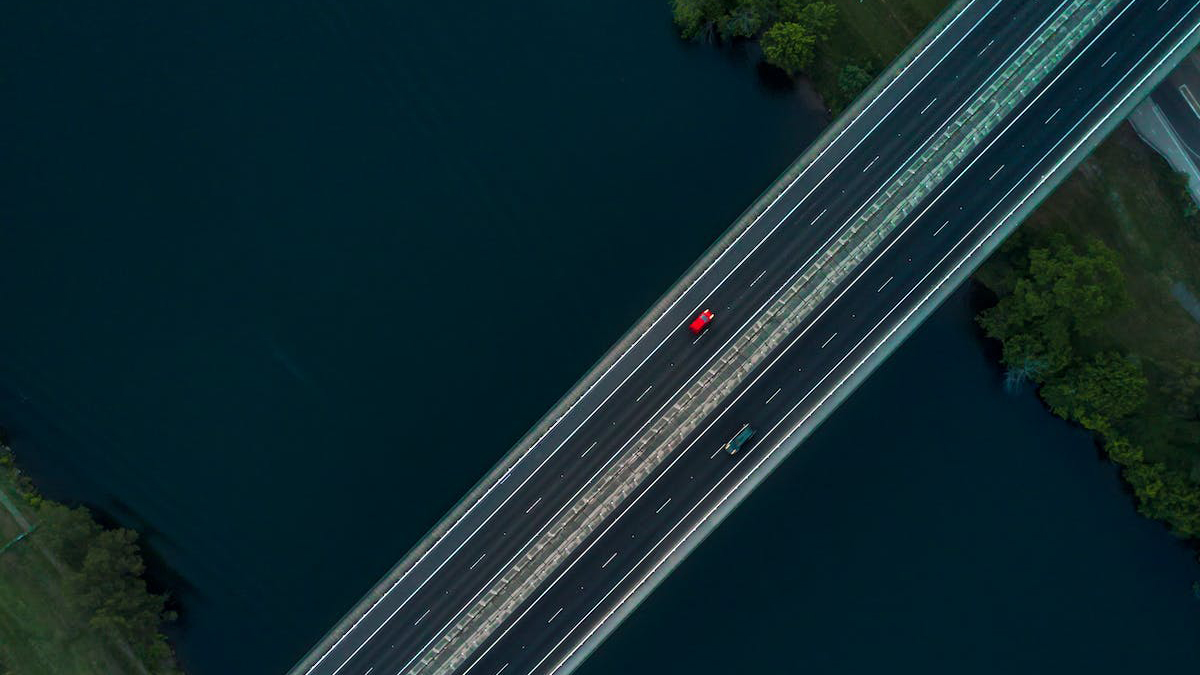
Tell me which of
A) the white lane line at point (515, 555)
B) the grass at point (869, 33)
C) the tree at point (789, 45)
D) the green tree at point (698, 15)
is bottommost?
the white lane line at point (515, 555)

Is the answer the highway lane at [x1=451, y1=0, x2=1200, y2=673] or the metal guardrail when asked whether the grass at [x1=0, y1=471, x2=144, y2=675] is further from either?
the highway lane at [x1=451, y1=0, x2=1200, y2=673]

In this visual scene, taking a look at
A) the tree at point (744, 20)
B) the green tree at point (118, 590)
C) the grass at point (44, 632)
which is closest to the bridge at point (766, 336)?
the tree at point (744, 20)

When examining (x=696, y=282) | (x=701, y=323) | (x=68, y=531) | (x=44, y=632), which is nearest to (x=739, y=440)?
(x=701, y=323)

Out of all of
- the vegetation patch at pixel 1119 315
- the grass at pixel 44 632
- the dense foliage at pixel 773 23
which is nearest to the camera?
the grass at pixel 44 632

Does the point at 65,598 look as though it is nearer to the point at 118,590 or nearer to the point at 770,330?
the point at 118,590

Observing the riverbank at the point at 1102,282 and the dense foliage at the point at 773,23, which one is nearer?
the riverbank at the point at 1102,282

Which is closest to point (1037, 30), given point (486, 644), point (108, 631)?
point (486, 644)

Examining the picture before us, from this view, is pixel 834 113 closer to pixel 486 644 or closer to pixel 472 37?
pixel 472 37

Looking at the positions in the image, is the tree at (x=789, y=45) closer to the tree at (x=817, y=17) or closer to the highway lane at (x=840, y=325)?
the tree at (x=817, y=17)
